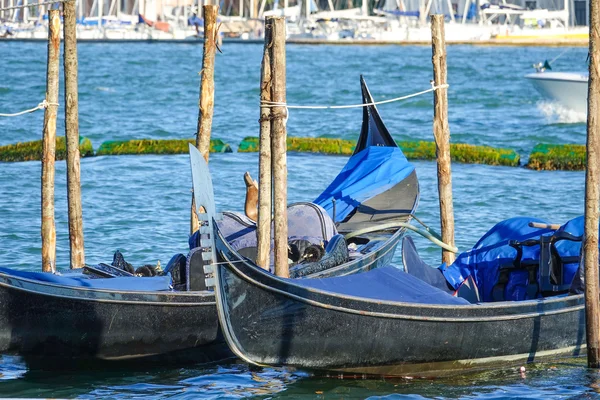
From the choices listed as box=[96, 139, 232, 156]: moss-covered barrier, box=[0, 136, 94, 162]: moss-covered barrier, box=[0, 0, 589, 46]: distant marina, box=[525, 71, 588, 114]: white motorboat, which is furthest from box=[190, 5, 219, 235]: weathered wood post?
box=[0, 0, 589, 46]: distant marina

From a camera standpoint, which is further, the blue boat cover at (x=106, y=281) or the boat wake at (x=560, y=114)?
the boat wake at (x=560, y=114)

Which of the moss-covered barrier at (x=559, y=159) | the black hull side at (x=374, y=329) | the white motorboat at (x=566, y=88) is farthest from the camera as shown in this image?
the white motorboat at (x=566, y=88)

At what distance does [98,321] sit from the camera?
Answer: 6727mm

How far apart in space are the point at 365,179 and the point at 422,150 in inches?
302

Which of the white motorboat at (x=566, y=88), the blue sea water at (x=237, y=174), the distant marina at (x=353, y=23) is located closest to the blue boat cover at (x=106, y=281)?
the blue sea water at (x=237, y=174)

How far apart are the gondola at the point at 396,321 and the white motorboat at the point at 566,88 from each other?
52.0ft

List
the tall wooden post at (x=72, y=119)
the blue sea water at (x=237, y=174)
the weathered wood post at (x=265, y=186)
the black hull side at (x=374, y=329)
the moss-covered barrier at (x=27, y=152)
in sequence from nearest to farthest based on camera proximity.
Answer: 1. the black hull side at (x=374, y=329)
2. the blue sea water at (x=237, y=174)
3. the weathered wood post at (x=265, y=186)
4. the tall wooden post at (x=72, y=119)
5. the moss-covered barrier at (x=27, y=152)

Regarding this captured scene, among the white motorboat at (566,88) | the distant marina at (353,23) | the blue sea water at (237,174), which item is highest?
the distant marina at (353,23)

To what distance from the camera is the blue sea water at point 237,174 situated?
658 cm

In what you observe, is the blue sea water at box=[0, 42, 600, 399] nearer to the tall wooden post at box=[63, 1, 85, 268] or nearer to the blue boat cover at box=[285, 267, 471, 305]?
the blue boat cover at box=[285, 267, 471, 305]

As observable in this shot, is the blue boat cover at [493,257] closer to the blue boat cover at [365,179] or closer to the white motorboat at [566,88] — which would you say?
the blue boat cover at [365,179]

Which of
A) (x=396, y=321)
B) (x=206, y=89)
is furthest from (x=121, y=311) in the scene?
(x=206, y=89)

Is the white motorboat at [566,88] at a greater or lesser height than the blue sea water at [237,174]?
greater

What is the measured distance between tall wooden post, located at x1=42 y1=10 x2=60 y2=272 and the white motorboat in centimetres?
1582
